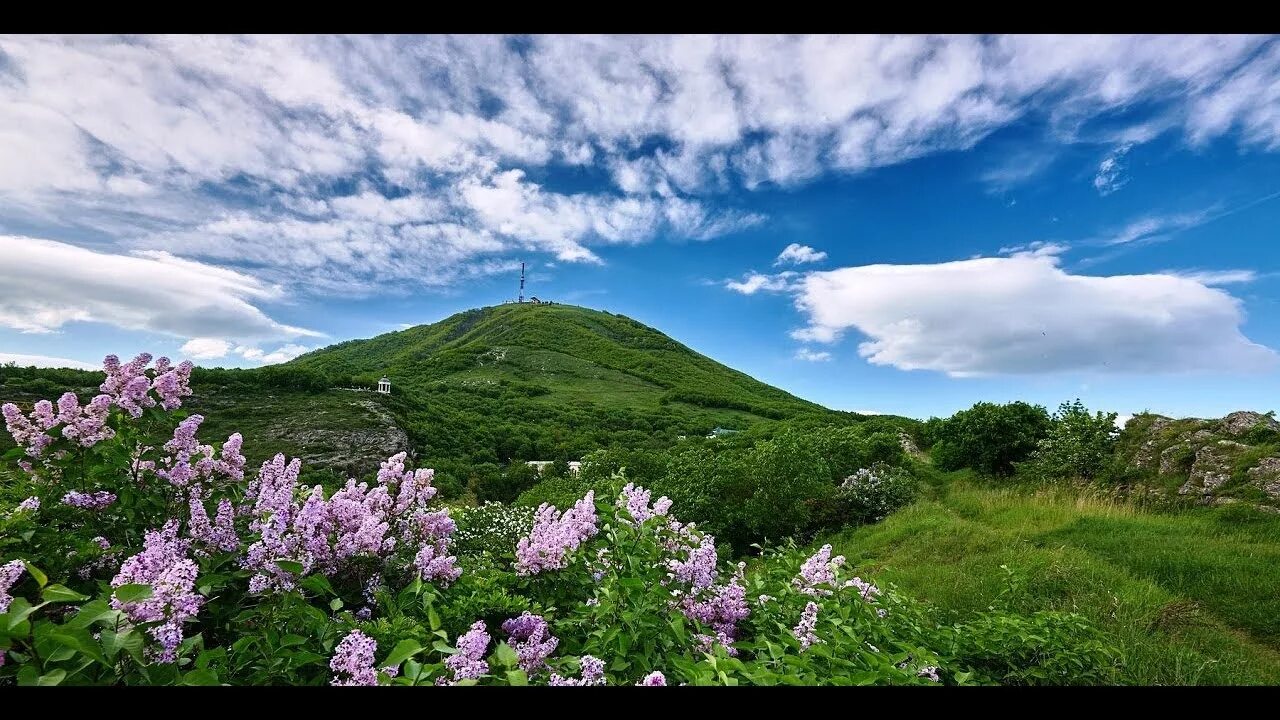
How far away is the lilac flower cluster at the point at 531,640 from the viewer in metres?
2.61

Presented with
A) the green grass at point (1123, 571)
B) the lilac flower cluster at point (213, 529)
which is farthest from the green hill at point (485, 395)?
the lilac flower cluster at point (213, 529)

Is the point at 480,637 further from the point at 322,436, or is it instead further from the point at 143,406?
the point at 322,436

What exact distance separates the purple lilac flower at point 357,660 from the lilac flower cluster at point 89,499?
173 cm

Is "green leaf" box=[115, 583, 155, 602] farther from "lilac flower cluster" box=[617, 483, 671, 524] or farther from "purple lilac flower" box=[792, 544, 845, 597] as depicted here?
"purple lilac flower" box=[792, 544, 845, 597]

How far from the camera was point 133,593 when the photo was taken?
6.03 feet

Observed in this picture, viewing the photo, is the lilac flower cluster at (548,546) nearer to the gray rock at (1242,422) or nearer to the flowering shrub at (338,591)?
the flowering shrub at (338,591)

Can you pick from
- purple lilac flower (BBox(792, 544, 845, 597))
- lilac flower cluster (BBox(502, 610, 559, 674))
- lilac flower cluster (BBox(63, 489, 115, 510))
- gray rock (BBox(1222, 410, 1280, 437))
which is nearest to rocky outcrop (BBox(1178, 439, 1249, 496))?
gray rock (BBox(1222, 410, 1280, 437))

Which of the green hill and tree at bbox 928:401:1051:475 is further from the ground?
the green hill

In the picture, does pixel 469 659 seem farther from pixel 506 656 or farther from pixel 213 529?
pixel 213 529

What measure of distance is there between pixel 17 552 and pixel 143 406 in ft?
2.49

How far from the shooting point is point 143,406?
3.00 metres

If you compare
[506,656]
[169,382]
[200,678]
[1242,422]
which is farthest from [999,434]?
[200,678]

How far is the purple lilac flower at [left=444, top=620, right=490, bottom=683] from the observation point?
2.09 m
